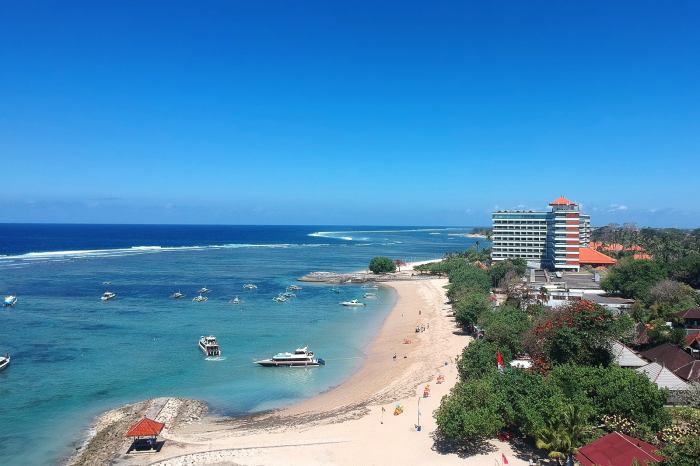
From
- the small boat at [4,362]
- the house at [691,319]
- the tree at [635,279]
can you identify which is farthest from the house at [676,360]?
the small boat at [4,362]

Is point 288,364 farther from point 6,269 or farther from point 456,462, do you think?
point 6,269

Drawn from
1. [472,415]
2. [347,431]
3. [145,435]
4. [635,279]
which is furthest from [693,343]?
[145,435]

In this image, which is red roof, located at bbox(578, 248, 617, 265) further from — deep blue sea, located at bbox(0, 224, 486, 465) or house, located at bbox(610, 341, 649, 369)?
house, located at bbox(610, 341, 649, 369)

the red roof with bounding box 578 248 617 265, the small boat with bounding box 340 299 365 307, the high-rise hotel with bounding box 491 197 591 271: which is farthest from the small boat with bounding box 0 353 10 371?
the red roof with bounding box 578 248 617 265

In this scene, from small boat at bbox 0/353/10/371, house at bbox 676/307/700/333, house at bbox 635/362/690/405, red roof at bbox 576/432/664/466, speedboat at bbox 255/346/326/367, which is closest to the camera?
red roof at bbox 576/432/664/466

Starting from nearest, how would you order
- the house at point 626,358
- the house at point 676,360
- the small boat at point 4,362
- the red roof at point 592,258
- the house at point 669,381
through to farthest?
the house at point 669,381
the house at point 676,360
the house at point 626,358
the small boat at point 4,362
the red roof at point 592,258

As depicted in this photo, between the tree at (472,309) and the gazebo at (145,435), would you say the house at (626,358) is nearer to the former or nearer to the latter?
the tree at (472,309)

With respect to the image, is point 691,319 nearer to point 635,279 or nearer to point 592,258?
point 635,279
